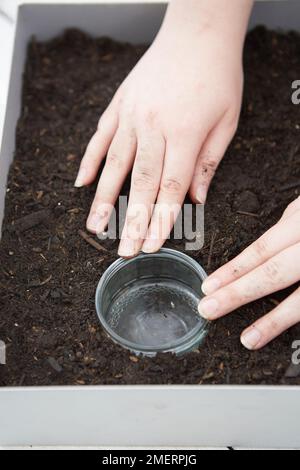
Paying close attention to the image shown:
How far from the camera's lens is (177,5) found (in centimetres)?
156

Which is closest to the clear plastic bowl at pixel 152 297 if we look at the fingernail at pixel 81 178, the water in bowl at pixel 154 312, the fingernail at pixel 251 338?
the water in bowl at pixel 154 312

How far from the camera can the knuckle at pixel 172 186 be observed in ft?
4.50

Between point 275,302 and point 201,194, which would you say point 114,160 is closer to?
point 201,194

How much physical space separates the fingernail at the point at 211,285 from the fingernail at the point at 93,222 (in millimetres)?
275

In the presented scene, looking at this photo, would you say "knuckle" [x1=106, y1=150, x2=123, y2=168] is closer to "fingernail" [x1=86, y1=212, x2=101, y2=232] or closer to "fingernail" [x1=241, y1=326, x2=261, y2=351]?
"fingernail" [x1=86, y1=212, x2=101, y2=232]

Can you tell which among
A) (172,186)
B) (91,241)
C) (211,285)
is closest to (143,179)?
(172,186)

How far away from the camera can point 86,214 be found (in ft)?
4.71

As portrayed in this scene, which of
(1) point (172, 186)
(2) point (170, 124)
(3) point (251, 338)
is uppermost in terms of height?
(2) point (170, 124)

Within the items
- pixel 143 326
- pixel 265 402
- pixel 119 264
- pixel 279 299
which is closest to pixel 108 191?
pixel 119 264

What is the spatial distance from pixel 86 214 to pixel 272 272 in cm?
44

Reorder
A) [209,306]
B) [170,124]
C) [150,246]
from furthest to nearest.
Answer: [170,124], [150,246], [209,306]

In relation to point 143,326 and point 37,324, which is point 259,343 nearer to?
point 143,326

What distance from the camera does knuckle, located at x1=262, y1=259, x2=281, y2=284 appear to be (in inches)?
48.5

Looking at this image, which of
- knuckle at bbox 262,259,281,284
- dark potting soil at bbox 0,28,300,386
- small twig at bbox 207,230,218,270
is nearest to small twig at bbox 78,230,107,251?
dark potting soil at bbox 0,28,300,386
